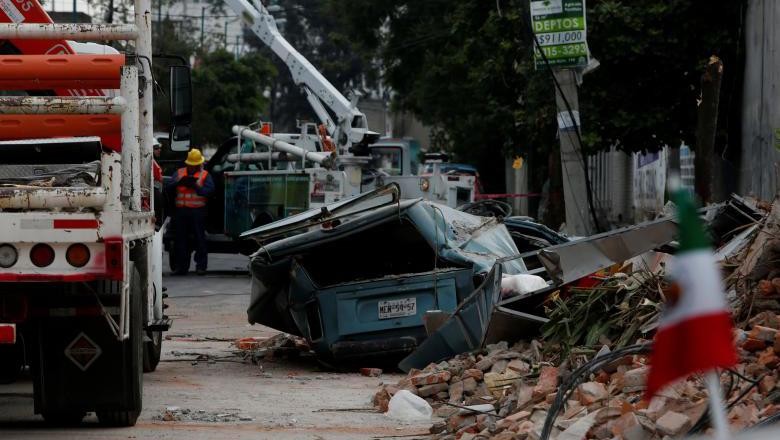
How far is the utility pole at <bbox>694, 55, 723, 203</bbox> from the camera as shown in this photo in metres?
13.7

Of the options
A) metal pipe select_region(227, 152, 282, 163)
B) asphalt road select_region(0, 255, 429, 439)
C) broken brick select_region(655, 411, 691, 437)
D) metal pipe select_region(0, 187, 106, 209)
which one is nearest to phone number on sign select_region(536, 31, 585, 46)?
asphalt road select_region(0, 255, 429, 439)

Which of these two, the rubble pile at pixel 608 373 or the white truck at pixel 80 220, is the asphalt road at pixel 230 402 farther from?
the rubble pile at pixel 608 373

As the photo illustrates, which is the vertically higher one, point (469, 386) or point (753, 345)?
point (753, 345)

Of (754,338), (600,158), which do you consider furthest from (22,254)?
(600,158)

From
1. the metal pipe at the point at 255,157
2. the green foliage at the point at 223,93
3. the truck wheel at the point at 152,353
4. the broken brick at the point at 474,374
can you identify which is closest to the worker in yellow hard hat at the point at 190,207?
the metal pipe at the point at 255,157

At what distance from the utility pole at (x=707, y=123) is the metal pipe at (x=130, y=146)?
24.7 feet

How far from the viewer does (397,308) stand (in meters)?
10.7

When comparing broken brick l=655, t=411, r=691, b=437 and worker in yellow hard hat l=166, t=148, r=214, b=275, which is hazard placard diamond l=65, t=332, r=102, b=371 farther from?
worker in yellow hard hat l=166, t=148, r=214, b=275

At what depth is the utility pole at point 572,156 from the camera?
1530 cm

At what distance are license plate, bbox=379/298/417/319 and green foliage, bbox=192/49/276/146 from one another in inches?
1660

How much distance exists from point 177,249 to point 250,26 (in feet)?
21.0

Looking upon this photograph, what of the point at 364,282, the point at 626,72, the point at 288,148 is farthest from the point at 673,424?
the point at 288,148

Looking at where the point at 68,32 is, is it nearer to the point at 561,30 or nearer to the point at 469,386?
the point at 469,386

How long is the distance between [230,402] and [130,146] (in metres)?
2.23
